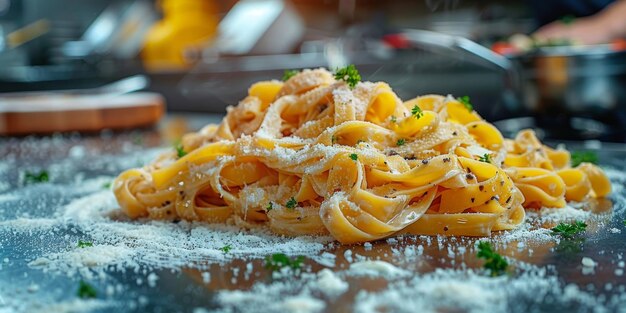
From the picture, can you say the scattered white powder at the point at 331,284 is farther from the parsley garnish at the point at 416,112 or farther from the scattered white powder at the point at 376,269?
the parsley garnish at the point at 416,112

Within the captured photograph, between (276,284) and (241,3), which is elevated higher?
(241,3)

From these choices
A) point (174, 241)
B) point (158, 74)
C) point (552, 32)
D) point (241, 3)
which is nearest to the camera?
point (174, 241)

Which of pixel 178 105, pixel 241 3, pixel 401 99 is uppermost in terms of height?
pixel 241 3

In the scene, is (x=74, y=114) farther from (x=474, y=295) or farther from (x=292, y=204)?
(x=474, y=295)

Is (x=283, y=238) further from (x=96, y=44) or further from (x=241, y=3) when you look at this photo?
(x=96, y=44)

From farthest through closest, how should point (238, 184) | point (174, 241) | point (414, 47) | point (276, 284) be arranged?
point (414, 47) → point (238, 184) → point (174, 241) → point (276, 284)

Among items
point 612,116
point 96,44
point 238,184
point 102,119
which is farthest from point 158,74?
point 238,184

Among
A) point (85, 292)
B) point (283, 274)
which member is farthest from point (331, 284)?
point (85, 292)
